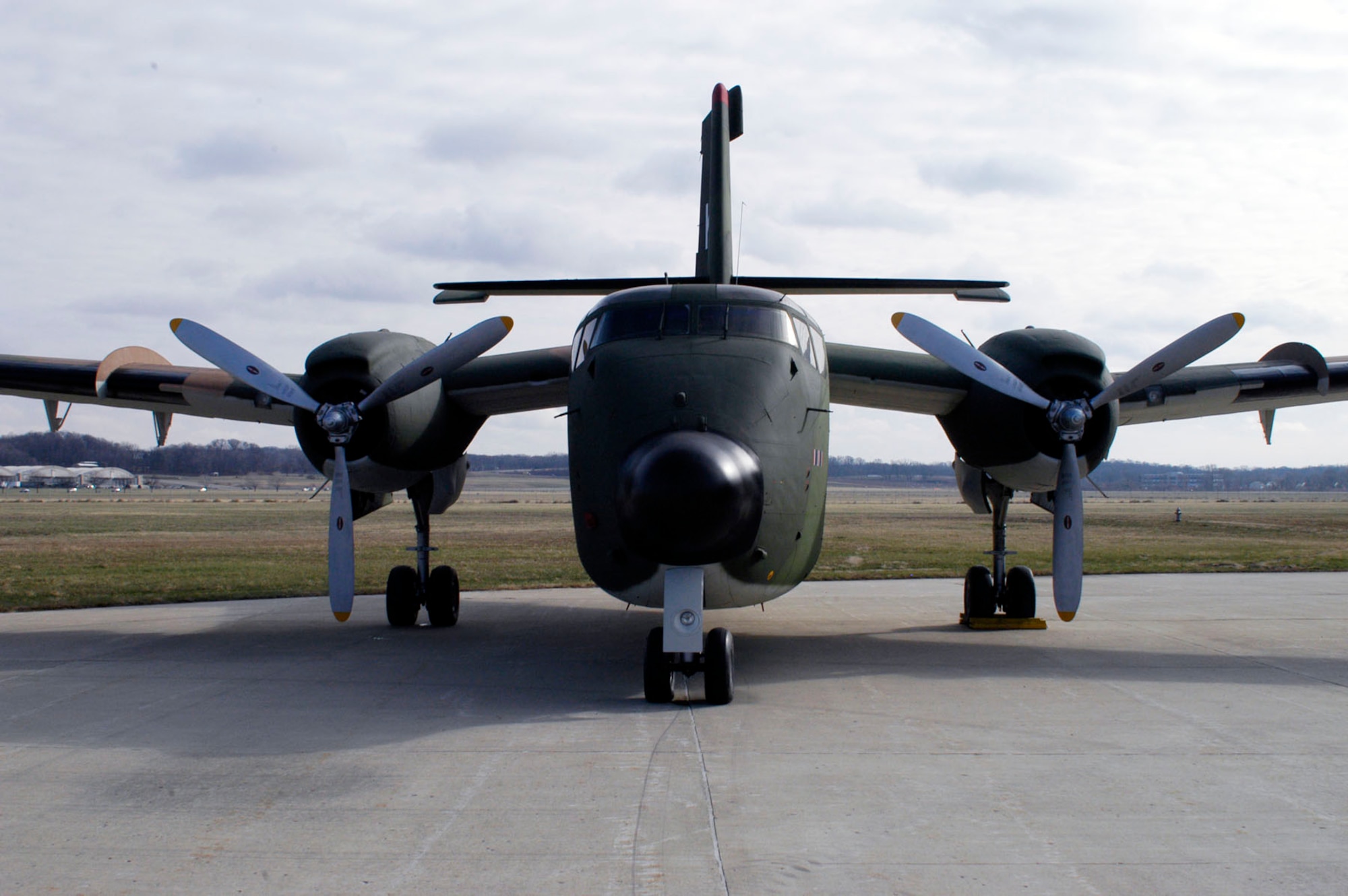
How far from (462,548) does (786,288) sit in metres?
22.9

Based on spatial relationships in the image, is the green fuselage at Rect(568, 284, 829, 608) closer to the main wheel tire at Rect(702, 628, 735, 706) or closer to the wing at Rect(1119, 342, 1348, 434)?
the main wheel tire at Rect(702, 628, 735, 706)

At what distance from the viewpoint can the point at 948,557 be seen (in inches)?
1159

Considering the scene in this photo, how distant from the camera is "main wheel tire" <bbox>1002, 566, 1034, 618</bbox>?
580 inches

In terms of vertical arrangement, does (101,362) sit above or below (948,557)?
above

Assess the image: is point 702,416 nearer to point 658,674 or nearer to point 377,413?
point 658,674

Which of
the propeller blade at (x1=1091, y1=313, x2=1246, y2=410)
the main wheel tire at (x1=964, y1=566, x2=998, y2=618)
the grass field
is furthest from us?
the grass field

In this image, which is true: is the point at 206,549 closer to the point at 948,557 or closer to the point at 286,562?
the point at 286,562

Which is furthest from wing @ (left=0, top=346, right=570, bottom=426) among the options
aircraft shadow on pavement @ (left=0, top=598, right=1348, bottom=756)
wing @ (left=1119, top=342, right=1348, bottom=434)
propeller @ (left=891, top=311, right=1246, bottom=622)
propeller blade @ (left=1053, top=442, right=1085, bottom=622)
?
wing @ (left=1119, top=342, right=1348, bottom=434)

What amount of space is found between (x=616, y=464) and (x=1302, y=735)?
5773mm

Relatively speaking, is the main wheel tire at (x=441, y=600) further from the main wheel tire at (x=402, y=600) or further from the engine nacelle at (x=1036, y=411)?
the engine nacelle at (x=1036, y=411)

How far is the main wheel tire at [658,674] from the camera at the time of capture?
28.9 feet

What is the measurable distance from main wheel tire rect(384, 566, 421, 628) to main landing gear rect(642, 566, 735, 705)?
673 cm

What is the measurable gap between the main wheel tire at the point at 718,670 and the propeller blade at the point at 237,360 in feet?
19.0

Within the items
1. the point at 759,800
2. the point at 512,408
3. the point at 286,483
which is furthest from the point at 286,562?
the point at 286,483
